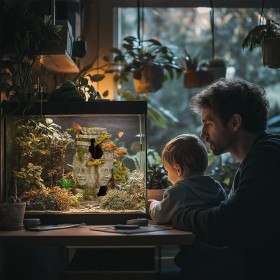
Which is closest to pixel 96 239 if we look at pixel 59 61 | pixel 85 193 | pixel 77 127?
pixel 85 193

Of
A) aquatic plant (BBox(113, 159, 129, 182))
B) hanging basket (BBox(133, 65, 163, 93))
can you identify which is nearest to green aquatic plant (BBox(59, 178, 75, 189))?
aquatic plant (BBox(113, 159, 129, 182))

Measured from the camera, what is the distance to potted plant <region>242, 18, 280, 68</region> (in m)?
3.42

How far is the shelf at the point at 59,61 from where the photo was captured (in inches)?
123

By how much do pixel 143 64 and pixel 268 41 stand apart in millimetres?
1087

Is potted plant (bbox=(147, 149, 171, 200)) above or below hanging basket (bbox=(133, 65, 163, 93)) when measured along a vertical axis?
below

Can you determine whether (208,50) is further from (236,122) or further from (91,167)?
(236,122)

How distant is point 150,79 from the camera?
4.25 meters

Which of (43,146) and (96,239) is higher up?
(43,146)

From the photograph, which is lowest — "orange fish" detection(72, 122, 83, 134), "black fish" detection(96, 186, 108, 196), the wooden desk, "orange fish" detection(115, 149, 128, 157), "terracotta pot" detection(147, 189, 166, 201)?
the wooden desk

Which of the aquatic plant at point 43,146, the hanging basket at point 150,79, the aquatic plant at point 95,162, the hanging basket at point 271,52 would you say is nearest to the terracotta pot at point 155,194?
the aquatic plant at point 95,162

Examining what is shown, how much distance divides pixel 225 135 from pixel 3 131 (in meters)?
1.08

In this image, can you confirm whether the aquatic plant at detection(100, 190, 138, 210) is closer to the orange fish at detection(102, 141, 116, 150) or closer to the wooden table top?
the orange fish at detection(102, 141, 116, 150)

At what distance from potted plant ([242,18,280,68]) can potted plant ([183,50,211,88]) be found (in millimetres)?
786

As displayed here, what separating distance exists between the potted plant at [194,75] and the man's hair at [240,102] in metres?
1.56
